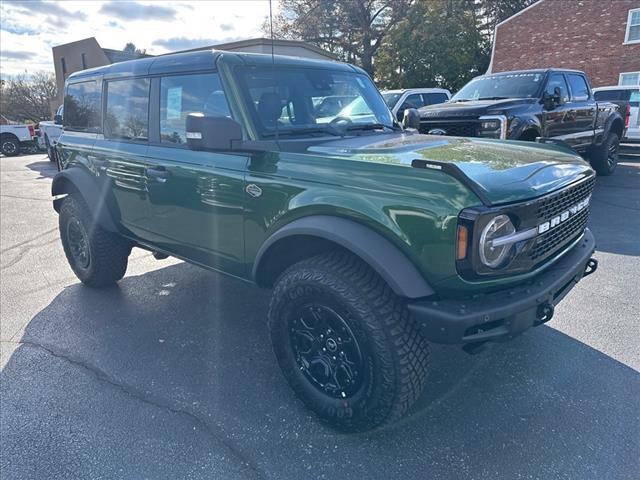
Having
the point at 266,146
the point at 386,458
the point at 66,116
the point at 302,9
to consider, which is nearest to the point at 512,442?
the point at 386,458

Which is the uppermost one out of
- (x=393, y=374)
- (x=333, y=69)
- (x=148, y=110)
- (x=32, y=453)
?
(x=333, y=69)

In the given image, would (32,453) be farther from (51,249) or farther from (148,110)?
(51,249)

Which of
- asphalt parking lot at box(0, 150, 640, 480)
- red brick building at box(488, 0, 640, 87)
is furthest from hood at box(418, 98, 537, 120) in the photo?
red brick building at box(488, 0, 640, 87)

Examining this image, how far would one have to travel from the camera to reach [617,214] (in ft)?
22.0

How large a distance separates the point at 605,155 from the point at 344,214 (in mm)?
8967

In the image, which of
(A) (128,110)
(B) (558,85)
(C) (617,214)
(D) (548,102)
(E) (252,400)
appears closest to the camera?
(E) (252,400)

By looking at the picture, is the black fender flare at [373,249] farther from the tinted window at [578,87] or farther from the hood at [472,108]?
the tinted window at [578,87]

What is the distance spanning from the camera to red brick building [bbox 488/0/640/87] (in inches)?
739

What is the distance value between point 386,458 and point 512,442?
659 millimetres

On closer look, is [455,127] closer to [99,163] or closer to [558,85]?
[558,85]

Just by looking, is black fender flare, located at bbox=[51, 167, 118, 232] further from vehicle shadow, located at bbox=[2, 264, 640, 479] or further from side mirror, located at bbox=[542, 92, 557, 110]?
side mirror, located at bbox=[542, 92, 557, 110]

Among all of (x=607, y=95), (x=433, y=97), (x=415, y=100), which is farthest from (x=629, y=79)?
(x=415, y=100)

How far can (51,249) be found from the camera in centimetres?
612

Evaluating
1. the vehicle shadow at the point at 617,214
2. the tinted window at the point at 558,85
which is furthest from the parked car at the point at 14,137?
the vehicle shadow at the point at 617,214
